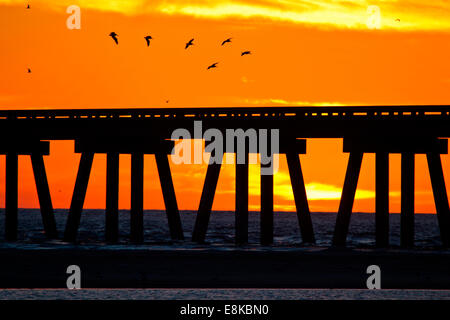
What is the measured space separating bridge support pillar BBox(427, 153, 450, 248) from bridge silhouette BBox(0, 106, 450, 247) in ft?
0.16

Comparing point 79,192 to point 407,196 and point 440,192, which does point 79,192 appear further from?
point 440,192

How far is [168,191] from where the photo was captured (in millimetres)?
48688

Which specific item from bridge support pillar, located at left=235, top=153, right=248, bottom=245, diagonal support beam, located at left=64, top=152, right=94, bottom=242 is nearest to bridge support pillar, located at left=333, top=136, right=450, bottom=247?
bridge support pillar, located at left=235, top=153, right=248, bottom=245

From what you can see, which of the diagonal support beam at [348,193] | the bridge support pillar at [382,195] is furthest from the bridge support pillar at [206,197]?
the bridge support pillar at [382,195]

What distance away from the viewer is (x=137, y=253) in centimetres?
3291

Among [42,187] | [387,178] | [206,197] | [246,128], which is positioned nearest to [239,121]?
[246,128]

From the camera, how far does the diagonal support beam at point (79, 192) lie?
154 feet

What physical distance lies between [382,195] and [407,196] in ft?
4.17

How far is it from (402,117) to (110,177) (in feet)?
49.8

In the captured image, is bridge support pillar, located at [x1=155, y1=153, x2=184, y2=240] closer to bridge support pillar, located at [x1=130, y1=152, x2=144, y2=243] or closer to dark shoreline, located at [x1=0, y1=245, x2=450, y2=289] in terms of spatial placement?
bridge support pillar, located at [x1=130, y1=152, x2=144, y2=243]
